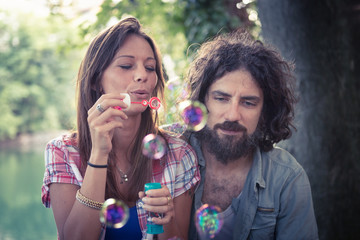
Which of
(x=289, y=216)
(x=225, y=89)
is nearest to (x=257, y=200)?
(x=289, y=216)

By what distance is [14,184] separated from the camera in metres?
10.5

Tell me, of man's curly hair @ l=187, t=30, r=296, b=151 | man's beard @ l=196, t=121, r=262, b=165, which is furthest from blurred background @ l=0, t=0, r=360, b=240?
man's beard @ l=196, t=121, r=262, b=165

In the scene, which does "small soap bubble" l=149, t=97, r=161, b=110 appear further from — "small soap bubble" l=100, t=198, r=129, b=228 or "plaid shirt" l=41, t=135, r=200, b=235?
"small soap bubble" l=100, t=198, r=129, b=228

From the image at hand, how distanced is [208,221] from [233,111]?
0.68 metres

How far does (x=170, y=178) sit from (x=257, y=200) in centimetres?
59

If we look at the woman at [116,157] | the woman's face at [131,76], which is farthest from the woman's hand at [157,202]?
the woman's face at [131,76]

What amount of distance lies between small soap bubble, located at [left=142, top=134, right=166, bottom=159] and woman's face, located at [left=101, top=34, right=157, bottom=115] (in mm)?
195

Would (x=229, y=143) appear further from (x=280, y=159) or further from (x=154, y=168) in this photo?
(x=154, y=168)

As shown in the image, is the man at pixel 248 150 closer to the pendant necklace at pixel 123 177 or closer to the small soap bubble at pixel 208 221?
the small soap bubble at pixel 208 221

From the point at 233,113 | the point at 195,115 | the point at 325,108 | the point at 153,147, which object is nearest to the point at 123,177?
the point at 153,147

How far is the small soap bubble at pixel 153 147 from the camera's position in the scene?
1.82 m

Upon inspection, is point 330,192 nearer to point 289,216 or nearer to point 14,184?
point 289,216

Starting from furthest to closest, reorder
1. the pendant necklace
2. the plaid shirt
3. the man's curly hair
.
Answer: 1. the man's curly hair
2. the pendant necklace
3. the plaid shirt

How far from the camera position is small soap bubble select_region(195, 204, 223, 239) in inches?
71.5
